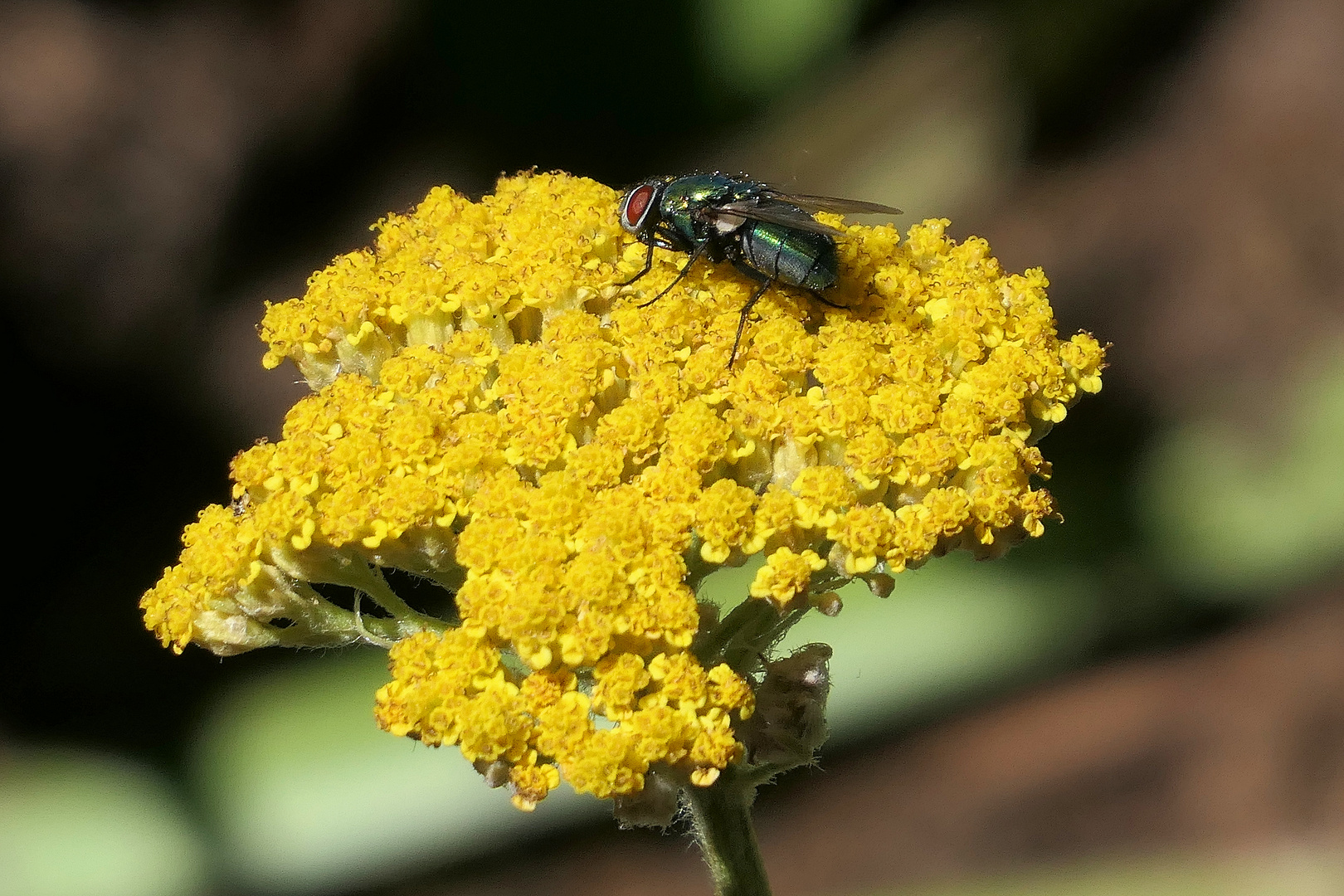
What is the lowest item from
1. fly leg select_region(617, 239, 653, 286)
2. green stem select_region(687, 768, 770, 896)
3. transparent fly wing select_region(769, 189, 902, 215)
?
green stem select_region(687, 768, 770, 896)

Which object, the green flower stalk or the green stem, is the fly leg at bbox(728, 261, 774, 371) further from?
the green stem

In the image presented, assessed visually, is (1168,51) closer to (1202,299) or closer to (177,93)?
(1202,299)

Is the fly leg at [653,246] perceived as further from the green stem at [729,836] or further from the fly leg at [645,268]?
the green stem at [729,836]

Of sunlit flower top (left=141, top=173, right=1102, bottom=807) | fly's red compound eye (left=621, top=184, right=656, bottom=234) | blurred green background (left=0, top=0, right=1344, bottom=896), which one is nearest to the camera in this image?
sunlit flower top (left=141, top=173, right=1102, bottom=807)

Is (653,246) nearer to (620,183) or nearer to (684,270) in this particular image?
(684,270)

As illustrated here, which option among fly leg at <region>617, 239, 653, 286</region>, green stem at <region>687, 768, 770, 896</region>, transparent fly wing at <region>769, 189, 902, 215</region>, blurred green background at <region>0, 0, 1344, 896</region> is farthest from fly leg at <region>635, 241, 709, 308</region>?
blurred green background at <region>0, 0, 1344, 896</region>

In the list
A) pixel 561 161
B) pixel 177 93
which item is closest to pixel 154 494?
pixel 177 93
